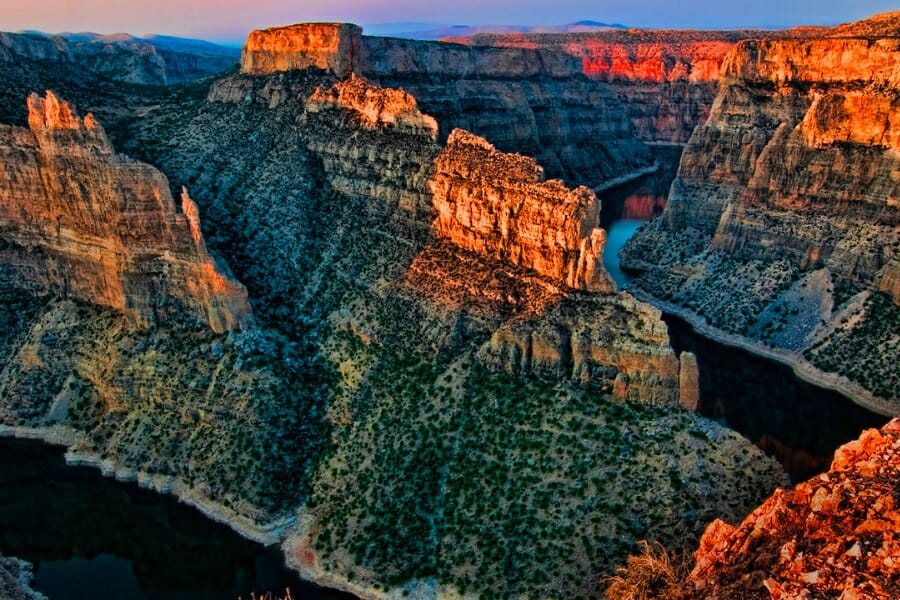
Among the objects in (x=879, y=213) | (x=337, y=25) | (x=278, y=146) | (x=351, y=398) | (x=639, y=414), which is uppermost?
(x=337, y=25)

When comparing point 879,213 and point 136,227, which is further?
point 879,213

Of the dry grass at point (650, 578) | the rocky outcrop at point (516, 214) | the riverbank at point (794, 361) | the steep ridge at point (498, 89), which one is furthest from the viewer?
the steep ridge at point (498, 89)

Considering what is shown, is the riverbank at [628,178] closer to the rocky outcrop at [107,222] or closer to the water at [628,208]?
the water at [628,208]

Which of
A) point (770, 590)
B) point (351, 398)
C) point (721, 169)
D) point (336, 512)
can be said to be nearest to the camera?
point (770, 590)

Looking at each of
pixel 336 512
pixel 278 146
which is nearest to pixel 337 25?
pixel 278 146

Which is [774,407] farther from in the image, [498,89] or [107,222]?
[498,89]

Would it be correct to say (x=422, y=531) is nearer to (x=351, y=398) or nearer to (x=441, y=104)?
(x=351, y=398)

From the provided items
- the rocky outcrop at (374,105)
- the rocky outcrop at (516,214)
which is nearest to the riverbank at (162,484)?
the rocky outcrop at (516,214)

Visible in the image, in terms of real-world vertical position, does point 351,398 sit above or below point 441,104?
below
